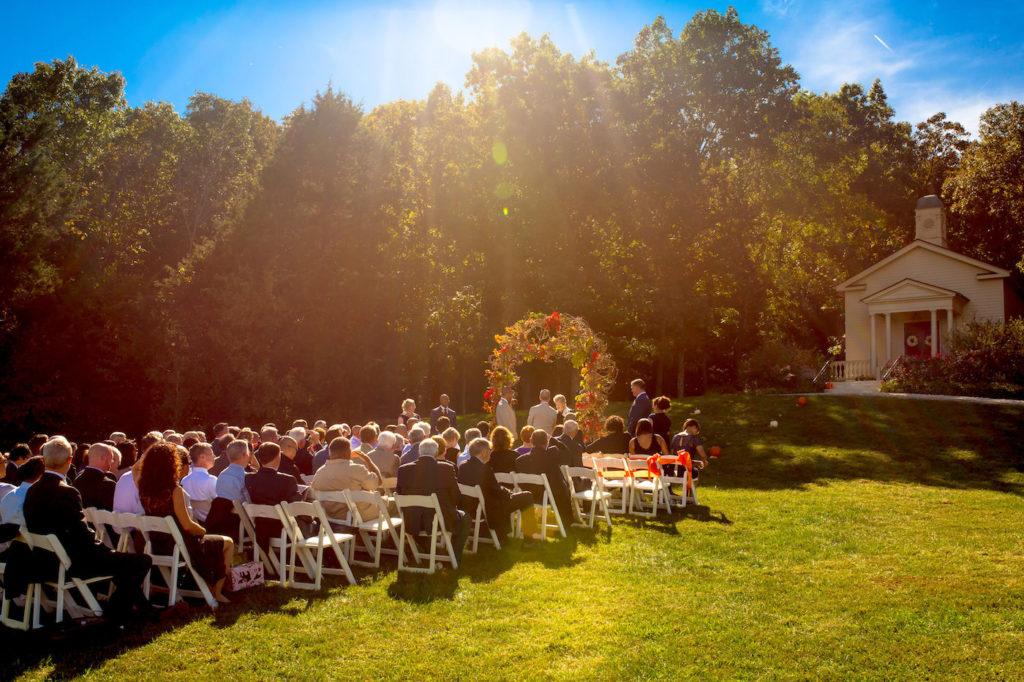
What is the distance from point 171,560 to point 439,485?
274 centimetres

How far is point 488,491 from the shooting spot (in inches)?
348

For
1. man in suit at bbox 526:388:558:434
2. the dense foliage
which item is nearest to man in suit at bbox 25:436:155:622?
man in suit at bbox 526:388:558:434

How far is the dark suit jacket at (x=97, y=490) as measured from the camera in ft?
24.3

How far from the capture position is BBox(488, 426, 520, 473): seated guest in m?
9.62

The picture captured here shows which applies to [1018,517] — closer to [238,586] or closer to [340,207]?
[238,586]

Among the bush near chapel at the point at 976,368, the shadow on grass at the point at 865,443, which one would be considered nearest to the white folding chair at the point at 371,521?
the shadow on grass at the point at 865,443

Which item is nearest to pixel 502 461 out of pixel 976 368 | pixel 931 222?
pixel 976 368

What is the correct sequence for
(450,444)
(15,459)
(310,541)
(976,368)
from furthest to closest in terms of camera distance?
(976,368) < (450,444) < (15,459) < (310,541)

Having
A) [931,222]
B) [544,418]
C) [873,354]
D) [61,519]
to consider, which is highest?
[931,222]

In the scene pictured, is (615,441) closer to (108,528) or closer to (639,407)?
(639,407)

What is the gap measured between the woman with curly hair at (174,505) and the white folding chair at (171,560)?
81 millimetres

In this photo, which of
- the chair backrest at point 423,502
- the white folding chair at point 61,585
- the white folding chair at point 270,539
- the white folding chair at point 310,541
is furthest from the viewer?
the chair backrest at point 423,502

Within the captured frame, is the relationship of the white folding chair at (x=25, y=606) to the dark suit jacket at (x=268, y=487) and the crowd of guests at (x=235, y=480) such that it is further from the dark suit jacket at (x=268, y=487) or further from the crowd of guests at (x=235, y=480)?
the dark suit jacket at (x=268, y=487)

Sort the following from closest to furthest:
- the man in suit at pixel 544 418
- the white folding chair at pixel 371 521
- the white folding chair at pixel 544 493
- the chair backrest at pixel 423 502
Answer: the chair backrest at pixel 423 502 → the white folding chair at pixel 371 521 → the white folding chair at pixel 544 493 → the man in suit at pixel 544 418
